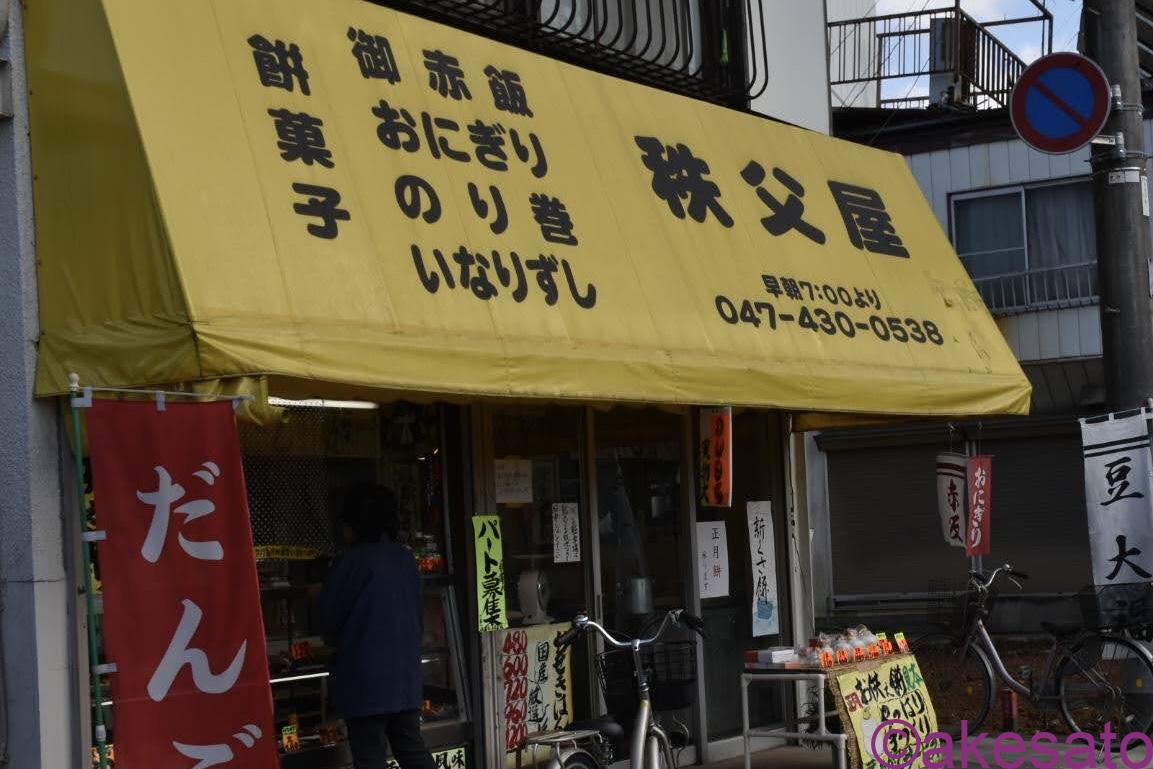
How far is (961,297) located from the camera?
11.4 meters

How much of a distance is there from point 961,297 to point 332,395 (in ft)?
18.0

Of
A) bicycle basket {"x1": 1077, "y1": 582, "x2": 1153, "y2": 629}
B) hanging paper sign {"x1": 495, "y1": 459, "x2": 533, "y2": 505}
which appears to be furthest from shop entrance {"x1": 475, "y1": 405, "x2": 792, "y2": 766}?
bicycle basket {"x1": 1077, "y1": 582, "x2": 1153, "y2": 629}

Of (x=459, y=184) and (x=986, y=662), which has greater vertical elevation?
(x=459, y=184)

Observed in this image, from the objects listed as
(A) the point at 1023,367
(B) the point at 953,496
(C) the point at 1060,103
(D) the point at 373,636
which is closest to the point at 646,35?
(C) the point at 1060,103

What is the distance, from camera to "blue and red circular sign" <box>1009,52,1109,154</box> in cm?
985

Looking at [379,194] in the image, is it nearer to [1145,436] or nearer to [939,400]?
[939,400]

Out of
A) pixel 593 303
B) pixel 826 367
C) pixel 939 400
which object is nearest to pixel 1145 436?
pixel 939 400

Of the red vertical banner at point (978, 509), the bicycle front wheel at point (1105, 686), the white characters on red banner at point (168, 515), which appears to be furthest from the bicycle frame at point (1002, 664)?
the white characters on red banner at point (168, 515)

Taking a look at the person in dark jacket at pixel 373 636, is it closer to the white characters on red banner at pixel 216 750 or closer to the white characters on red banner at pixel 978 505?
the white characters on red banner at pixel 216 750

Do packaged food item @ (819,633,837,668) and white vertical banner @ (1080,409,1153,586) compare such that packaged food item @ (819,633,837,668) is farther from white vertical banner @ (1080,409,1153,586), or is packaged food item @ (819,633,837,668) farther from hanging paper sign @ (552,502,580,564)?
white vertical banner @ (1080,409,1153,586)

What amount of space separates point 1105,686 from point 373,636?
20.8 ft

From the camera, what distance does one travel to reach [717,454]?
948cm

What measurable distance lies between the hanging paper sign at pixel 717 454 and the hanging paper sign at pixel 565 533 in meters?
0.90

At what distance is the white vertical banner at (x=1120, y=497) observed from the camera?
995 centimetres
